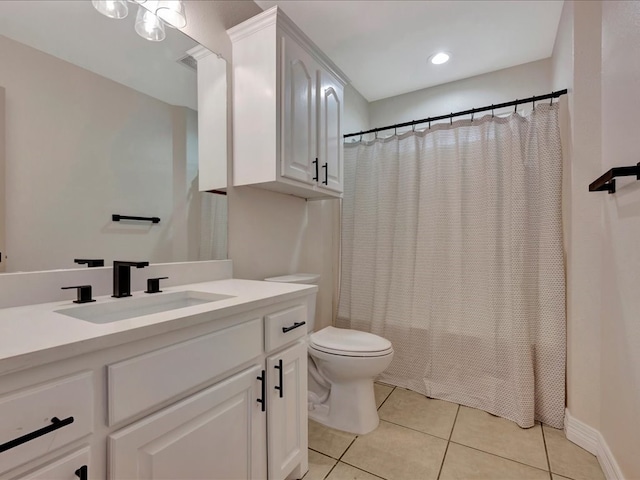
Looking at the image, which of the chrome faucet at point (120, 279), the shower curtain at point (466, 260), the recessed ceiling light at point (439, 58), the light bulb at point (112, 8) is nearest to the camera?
the chrome faucet at point (120, 279)

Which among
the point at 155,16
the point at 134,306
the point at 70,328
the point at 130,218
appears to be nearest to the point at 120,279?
the point at 134,306

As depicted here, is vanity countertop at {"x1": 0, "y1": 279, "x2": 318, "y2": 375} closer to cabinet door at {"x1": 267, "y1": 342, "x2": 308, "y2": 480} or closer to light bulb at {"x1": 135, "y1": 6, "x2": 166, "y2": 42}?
cabinet door at {"x1": 267, "y1": 342, "x2": 308, "y2": 480}

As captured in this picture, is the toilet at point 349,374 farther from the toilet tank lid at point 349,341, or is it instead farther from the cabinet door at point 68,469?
the cabinet door at point 68,469

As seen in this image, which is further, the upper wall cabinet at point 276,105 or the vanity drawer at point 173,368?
the upper wall cabinet at point 276,105

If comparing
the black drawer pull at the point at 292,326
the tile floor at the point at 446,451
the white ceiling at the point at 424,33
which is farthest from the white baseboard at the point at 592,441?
the white ceiling at the point at 424,33

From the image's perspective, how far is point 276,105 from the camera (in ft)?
4.87

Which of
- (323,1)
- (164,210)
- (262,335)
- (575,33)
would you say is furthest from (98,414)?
(575,33)

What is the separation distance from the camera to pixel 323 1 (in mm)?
1729

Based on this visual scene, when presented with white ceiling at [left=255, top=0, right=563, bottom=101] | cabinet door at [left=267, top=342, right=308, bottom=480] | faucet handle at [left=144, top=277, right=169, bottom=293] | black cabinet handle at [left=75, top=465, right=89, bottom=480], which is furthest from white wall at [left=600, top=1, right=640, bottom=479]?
faucet handle at [left=144, top=277, right=169, bottom=293]

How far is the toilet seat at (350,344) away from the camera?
1584 mm

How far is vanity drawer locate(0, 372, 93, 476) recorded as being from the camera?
1.66 feet

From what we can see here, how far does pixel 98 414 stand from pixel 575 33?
94.6 inches

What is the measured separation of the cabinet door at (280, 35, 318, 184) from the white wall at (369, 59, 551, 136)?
1.11 metres

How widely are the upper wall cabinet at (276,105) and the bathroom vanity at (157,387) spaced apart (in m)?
0.67
